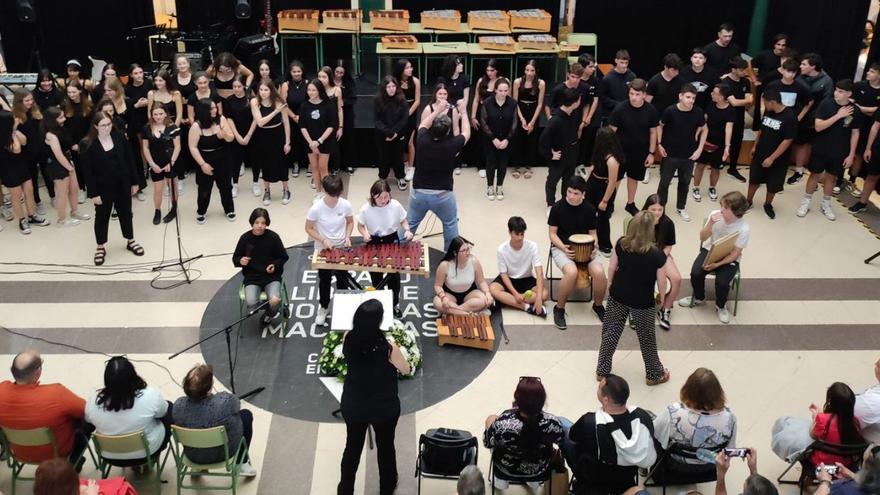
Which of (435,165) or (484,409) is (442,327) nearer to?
(484,409)

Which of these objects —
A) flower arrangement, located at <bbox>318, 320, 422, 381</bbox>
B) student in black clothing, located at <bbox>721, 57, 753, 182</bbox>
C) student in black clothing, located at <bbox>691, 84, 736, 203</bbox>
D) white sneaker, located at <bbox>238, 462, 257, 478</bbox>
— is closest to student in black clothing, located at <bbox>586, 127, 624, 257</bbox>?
student in black clothing, located at <bbox>691, 84, 736, 203</bbox>

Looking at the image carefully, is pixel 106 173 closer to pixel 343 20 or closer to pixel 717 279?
pixel 343 20

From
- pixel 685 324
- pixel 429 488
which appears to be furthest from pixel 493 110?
pixel 429 488

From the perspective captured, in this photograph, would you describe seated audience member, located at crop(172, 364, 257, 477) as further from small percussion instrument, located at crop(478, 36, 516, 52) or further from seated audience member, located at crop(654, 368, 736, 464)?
small percussion instrument, located at crop(478, 36, 516, 52)

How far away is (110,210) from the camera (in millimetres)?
8484

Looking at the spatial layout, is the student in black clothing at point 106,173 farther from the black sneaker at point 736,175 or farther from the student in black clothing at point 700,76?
the black sneaker at point 736,175

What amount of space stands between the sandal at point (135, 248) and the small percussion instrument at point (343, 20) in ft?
17.7

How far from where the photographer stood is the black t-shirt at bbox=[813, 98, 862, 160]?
929 cm

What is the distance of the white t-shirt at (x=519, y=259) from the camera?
7445mm

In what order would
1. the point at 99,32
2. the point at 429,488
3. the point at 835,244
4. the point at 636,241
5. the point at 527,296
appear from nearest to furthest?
1. the point at 429,488
2. the point at 636,241
3. the point at 527,296
4. the point at 835,244
5. the point at 99,32

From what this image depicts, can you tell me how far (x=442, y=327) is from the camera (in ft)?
23.5

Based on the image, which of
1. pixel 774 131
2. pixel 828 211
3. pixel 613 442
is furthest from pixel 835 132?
pixel 613 442

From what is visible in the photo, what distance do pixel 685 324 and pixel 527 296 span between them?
1.44 meters

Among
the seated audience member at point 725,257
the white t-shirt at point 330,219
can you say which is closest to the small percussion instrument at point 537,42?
the seated audience member at point 725,257
